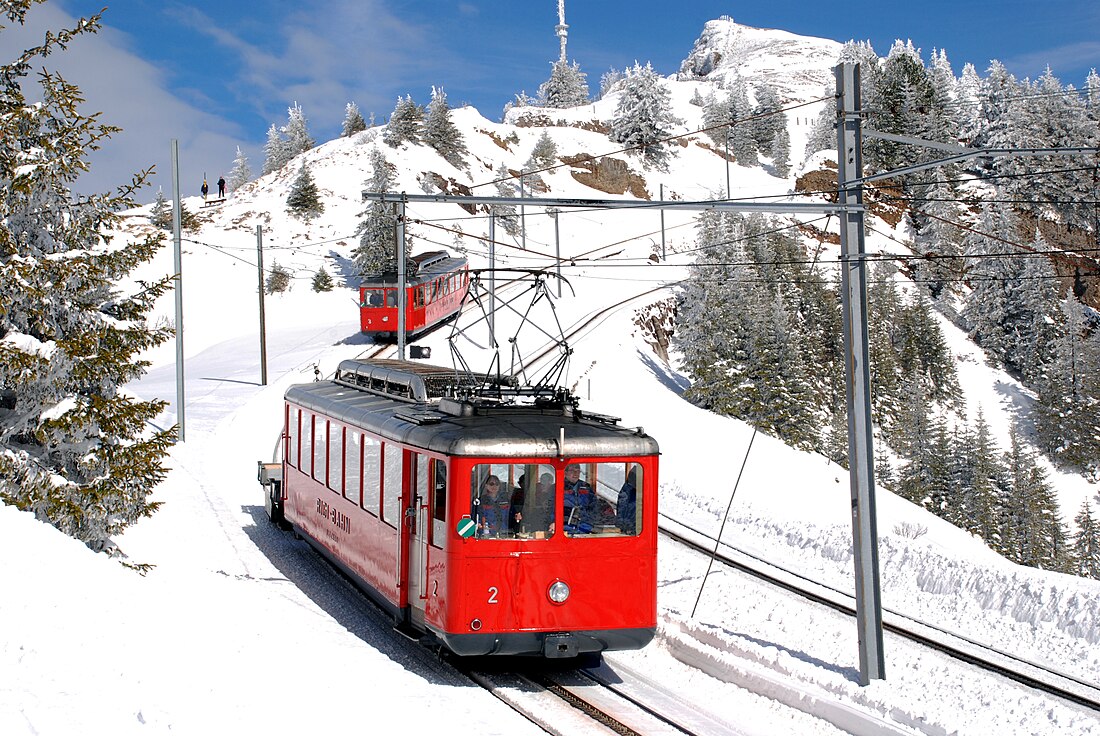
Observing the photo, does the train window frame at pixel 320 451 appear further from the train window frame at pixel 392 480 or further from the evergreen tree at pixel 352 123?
the evergreen tree at pixel 352 123

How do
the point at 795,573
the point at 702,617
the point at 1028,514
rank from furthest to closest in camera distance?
the point at 1028,514 < the point at 795,573 < the point at 702,617

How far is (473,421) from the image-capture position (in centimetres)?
1116

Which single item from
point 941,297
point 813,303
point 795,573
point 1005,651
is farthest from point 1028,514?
point 1005,651

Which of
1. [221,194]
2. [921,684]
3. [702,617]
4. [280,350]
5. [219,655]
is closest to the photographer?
[219,655]

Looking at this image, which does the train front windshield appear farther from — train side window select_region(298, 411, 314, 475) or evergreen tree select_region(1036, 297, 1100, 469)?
evergreen tree select_region(1036, 297, 1100, 469)

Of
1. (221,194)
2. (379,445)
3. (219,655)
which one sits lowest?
(219,655)

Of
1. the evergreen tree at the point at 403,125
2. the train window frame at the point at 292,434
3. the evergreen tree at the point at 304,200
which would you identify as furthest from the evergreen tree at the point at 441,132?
the train window frame at the point at 292,434

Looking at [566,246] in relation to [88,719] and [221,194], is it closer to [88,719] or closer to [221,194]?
[221,194]

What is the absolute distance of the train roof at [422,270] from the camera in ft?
141

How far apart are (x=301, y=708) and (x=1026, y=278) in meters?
76.6

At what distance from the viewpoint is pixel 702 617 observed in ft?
46.2

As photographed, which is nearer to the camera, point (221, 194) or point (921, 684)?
point (921, 684)

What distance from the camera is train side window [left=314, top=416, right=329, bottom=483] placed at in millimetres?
15484

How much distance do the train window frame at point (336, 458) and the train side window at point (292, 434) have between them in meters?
2.49
